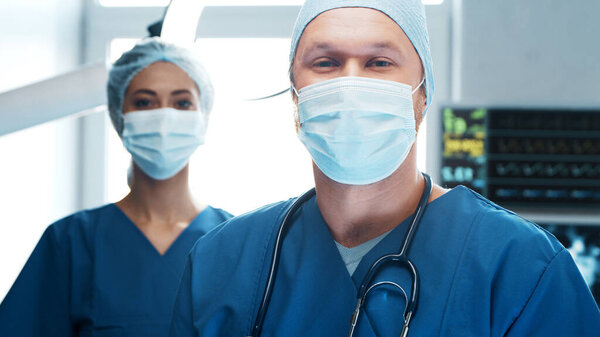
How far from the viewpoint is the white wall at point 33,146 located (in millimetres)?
2180

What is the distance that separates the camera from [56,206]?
2.60 metres

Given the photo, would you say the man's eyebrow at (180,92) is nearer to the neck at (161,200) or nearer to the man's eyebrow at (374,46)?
the neck at (161,200)

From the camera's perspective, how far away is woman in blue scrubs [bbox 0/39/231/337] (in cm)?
141

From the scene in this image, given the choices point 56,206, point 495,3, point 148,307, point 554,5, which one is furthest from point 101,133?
point 554,5

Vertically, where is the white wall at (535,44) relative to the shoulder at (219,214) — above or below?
above

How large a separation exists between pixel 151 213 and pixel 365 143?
89cm

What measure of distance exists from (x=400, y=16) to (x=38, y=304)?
46.5 inches

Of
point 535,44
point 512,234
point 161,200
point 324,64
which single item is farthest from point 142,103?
point 535,44

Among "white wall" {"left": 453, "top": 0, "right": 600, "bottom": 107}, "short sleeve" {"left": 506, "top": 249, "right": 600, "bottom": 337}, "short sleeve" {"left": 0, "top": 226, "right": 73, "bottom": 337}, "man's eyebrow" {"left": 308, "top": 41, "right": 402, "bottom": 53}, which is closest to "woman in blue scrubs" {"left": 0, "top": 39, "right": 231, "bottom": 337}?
"short sleeve" {"left": 0, "top": 226, "right": 73, "bottom": 337}

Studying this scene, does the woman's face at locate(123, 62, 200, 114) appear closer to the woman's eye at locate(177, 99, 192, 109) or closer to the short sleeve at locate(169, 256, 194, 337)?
the woman's eye at locate(177, 99, 192, 109)

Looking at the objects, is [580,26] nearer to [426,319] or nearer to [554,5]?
[554,5]

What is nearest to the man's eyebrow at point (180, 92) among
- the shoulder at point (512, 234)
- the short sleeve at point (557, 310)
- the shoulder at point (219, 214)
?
the shoulder at point (219, 214)

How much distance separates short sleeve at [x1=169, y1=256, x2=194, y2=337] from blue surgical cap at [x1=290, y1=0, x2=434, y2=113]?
0.51 meters

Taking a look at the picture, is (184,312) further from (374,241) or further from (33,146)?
(33,146)
